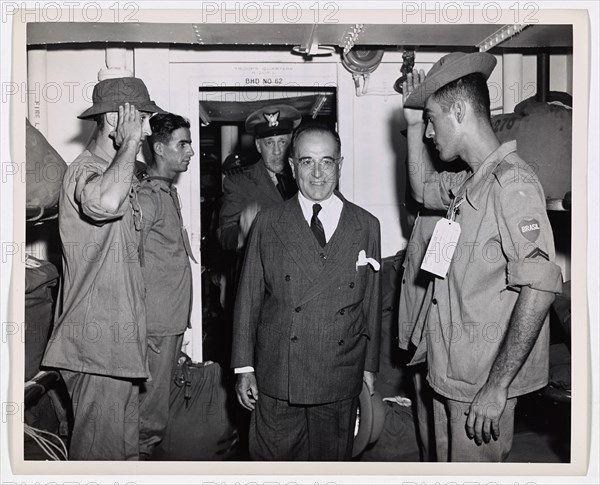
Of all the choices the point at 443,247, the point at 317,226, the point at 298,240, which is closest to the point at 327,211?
the point at 317,226

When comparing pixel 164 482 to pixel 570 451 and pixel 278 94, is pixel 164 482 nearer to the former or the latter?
A: pixel 570 451

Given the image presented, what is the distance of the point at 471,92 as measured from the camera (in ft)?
7.12

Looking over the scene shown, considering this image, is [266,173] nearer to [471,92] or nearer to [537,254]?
[471,92]

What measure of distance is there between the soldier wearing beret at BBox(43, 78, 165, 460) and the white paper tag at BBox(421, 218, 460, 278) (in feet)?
4.04

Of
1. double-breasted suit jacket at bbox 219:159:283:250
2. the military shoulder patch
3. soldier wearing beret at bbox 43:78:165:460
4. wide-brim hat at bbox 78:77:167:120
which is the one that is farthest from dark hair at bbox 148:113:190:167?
the military shoulder patch

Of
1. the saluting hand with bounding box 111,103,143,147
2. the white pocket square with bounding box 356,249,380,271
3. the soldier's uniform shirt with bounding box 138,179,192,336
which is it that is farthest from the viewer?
the soldier's uniform shirt with bounding box 138,179,192,336

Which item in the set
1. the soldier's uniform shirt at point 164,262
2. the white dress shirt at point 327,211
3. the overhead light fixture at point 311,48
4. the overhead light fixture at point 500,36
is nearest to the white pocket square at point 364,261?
the white dress shirt at point 327,211

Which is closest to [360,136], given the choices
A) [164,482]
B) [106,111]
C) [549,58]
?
[549,58]

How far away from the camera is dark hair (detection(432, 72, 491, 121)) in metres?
2.17

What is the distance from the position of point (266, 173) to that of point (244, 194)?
213 mm

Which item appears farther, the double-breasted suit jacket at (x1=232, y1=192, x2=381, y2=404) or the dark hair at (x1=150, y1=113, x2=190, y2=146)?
the dark hair at (x1=150, y1=113, x2=190, y2=146)

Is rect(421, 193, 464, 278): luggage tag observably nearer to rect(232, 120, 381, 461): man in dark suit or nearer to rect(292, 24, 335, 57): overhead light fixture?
rect(232, 120, 381, 461): man in dark suit

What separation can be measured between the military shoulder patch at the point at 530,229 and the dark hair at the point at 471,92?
465 mm

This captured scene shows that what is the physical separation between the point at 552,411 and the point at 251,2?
3.09 metres
